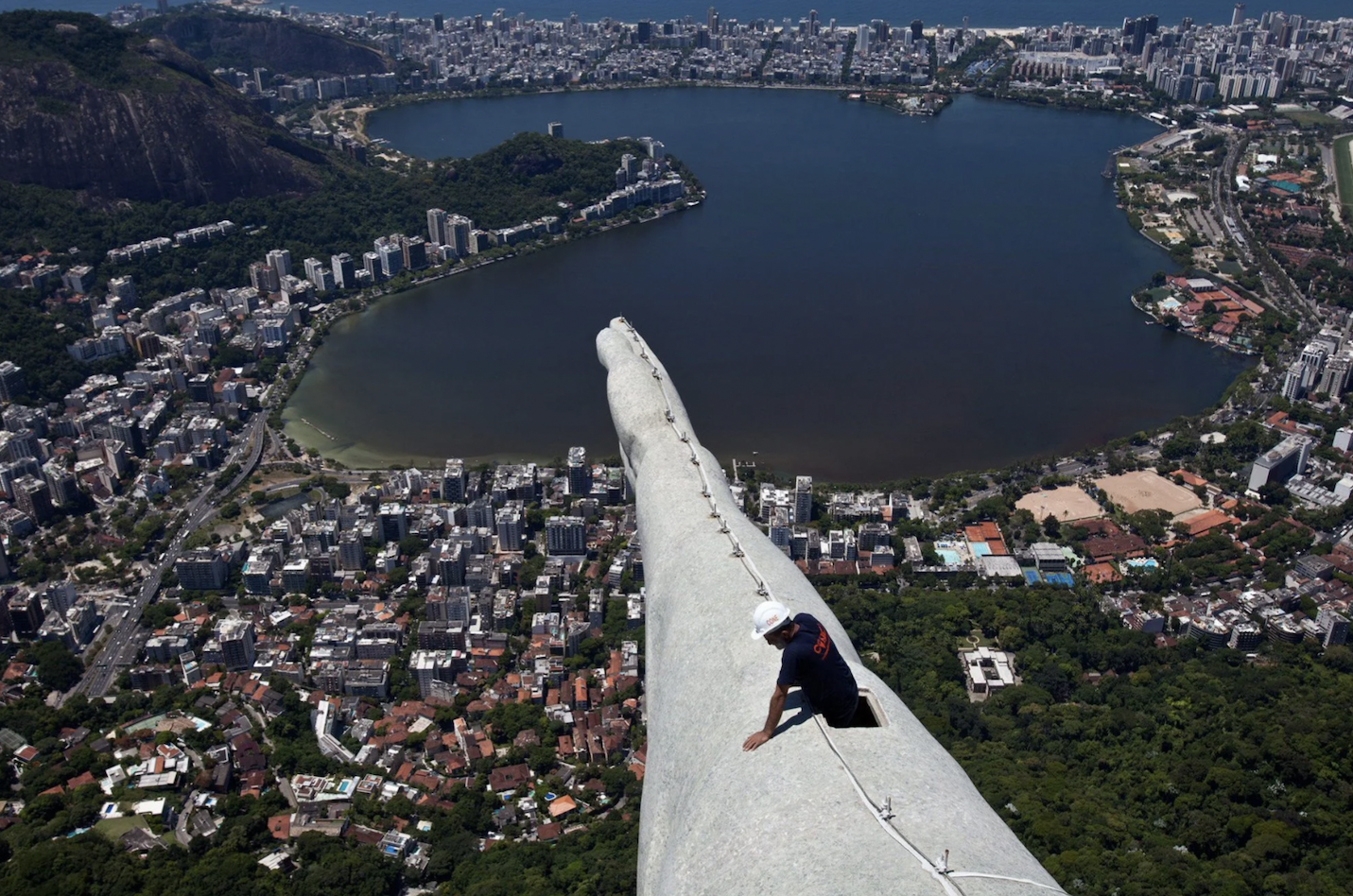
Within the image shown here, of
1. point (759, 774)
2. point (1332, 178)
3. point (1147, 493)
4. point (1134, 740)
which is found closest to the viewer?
point (759, 774)

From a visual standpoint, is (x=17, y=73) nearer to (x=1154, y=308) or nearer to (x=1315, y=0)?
(x=1154, y=308)

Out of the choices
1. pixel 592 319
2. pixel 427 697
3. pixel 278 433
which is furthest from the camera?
pixel 592 319

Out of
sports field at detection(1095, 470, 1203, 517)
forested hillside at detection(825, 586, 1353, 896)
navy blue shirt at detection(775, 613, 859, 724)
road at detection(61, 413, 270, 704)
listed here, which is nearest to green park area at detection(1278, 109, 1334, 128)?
sports field at detection(1095, 470, 1203, 517)

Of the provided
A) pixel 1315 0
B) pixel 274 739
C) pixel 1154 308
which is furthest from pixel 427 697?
pixel 1315 0

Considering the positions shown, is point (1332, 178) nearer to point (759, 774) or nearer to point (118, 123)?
point (118, 123)

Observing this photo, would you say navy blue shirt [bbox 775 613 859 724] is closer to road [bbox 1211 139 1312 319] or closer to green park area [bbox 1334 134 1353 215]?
road [bbox 1211 139 1312 319]

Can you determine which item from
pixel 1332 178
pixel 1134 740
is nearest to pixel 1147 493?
pixel 1134 740
